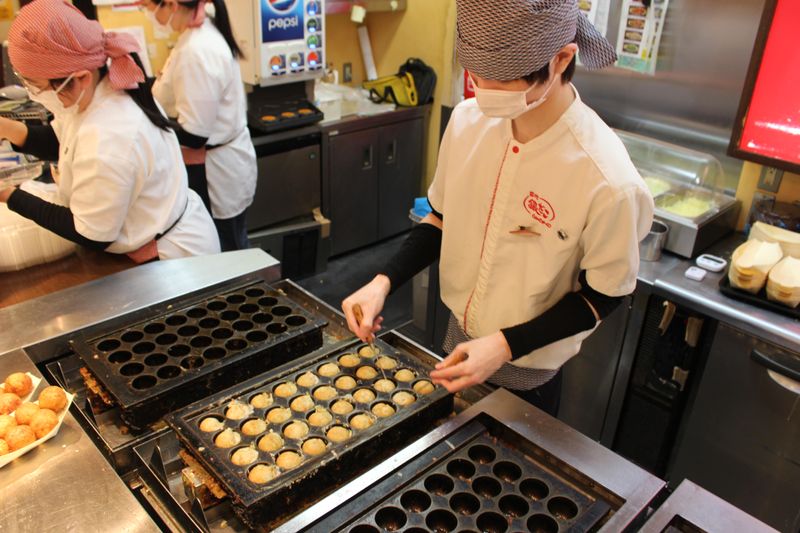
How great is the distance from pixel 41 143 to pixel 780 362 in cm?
268

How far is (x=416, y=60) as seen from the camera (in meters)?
4.41

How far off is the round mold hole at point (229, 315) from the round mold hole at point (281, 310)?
9 centimetres

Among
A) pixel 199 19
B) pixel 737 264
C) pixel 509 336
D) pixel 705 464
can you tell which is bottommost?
pixel 705 464

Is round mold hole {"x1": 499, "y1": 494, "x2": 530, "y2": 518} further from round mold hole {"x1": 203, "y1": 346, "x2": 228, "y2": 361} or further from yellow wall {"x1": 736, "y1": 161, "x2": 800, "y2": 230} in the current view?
yellow wall {"x1": 736, "y1": 161, "x2": 800, "y2": 230}

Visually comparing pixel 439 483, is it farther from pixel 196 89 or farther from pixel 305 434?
pixel 196 89

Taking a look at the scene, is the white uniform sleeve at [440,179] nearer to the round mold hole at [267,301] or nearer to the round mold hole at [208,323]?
the round mold hole at [267,301]

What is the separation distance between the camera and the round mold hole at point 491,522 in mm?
1124

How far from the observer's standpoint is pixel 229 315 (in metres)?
1.65

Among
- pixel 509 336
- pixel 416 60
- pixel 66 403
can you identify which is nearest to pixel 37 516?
pixel 66 403

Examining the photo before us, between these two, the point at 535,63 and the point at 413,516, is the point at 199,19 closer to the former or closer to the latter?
the point at 535,63

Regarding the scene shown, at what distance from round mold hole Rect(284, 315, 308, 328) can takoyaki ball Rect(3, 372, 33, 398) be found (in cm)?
58

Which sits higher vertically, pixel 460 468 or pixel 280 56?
pixel 280 56

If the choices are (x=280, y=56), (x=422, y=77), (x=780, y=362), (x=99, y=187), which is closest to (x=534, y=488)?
(x=780, y=362)

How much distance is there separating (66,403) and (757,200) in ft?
8.61
